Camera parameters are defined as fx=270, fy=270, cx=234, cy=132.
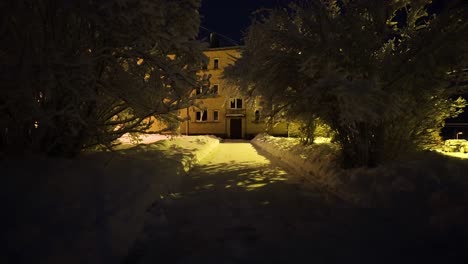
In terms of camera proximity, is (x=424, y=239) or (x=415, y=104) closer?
(x=424, y=239)

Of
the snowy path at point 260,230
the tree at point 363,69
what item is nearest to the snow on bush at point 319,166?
the tree at point 363,69

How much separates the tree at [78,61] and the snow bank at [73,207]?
79 cm

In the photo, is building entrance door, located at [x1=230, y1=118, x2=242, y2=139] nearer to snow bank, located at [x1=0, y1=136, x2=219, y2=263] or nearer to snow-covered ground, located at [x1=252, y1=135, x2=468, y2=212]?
snow-covered ground, located at [x1=252, y1=135, x2=468, y2=212]

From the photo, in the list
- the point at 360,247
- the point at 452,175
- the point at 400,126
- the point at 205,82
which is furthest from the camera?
the point at 400,126

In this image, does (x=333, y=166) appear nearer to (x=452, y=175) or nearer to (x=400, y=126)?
(x=400, y=126)

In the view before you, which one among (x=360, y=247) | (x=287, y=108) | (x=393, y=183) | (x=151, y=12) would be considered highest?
(x=151, y=12)

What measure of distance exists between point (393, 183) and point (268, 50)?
417 cm

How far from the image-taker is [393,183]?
5.30m

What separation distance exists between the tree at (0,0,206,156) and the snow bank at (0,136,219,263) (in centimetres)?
79

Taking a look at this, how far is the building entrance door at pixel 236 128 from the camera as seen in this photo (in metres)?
31.2

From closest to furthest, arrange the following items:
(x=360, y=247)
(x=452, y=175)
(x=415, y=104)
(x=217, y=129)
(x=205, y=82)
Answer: (x=360, y=247)
(x=452, y=175)
(x=205, y=82)
(x=415, y=104)
(x=217, y=129)

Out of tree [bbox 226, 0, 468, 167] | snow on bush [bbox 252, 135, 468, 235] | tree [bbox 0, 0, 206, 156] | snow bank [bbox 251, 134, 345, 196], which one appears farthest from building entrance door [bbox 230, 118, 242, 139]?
tree [bbox 0, 0, 206, 156]

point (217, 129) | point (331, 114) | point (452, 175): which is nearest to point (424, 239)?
point (452, 175)

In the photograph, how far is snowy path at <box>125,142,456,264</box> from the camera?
3379 mm
